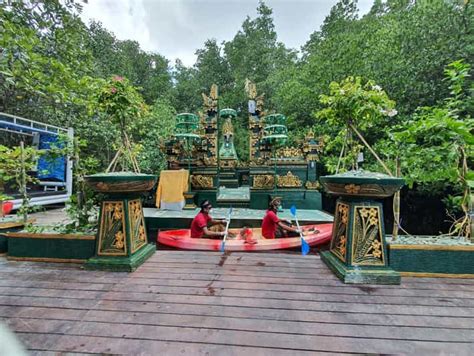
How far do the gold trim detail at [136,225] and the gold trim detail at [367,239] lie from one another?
2.30 metres

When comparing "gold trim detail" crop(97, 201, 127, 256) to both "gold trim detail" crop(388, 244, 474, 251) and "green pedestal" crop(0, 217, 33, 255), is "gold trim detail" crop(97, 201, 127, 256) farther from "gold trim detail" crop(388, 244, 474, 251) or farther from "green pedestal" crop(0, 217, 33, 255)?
"gold trim detail" crop(388, 244, 474, 251)

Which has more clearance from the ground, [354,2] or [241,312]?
[354,2]

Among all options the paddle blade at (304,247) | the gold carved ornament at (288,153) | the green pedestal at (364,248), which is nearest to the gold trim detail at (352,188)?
the green pedestal at (364,248)

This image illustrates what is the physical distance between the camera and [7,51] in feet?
9.18

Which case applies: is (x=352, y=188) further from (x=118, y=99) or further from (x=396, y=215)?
(x=118, y=99)

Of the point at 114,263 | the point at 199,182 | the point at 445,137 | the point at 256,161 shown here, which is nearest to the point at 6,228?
the point at 114,263

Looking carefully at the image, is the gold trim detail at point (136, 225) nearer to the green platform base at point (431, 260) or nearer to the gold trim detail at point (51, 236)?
the gold trim detail at point (51, 236)

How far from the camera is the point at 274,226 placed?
526 centimetres

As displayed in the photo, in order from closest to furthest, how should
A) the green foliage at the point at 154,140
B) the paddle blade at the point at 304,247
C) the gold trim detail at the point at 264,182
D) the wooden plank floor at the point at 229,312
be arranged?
the wooden plank floor at the point at 229,312
the paddle blade at the point at 304,247
the gold trim detail at the point at 264,182
the green foliage at the point at 154,140

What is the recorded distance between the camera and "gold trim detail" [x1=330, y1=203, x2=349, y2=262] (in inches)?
96.9

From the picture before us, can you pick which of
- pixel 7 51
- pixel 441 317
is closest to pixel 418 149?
pixel 441 317

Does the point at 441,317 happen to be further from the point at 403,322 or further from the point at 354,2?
the point at 354,2

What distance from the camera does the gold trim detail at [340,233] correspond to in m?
2.46

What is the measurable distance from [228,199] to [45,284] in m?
6.57
